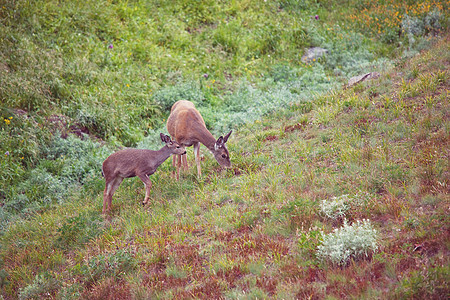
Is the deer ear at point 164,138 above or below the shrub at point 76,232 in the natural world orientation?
above

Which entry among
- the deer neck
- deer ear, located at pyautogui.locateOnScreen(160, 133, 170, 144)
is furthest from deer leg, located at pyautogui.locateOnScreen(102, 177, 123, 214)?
deer ear, located at pyautogui.locateOnScreen(160, 133, 170, 144)

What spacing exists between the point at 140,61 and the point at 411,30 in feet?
36.9

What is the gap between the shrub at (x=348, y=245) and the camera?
5195mm

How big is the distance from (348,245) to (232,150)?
5.66 m

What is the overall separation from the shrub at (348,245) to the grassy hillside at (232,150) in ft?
0.09

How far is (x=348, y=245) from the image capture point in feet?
17.3

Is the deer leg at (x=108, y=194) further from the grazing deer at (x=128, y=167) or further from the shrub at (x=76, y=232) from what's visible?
the shrub at (x=76, y=232)

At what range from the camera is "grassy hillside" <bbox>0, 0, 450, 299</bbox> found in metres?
5.54

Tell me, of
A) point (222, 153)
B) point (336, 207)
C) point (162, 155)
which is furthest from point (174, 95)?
point (336, 207)

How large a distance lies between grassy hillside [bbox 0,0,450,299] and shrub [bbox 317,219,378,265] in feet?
0.09

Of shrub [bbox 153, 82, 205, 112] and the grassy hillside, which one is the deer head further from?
shrub [bbox 153, 82, 205, 112]

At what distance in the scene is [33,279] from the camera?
6.82 m

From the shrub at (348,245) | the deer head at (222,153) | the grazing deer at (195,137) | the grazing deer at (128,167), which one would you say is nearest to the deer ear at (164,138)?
the grazing deer at (128,167)

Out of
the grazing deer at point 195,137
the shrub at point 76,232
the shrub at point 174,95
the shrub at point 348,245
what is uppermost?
the shrub at point 348,245
